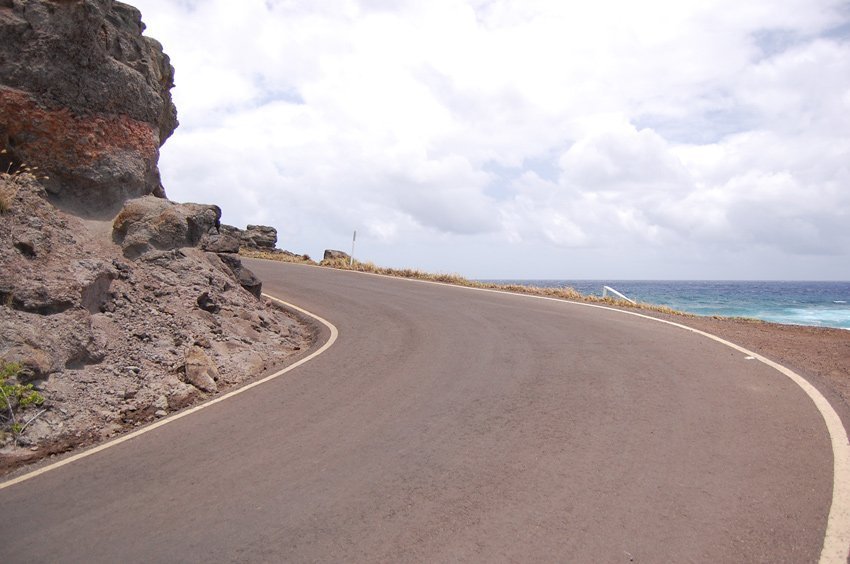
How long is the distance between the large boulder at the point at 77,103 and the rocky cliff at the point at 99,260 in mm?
24

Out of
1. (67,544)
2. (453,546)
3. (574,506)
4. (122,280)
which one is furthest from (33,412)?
(574,506)

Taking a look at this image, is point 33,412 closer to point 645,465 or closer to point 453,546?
point 453,546

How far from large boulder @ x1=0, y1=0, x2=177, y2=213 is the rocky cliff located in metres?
0.02

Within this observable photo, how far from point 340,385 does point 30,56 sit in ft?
29.6

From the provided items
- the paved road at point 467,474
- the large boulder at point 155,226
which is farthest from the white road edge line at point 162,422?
the large boulder at point 155,226

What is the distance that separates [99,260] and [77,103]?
13.9 ft

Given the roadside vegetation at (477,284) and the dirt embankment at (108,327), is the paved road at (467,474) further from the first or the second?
the roadside vegetation at (477,284)

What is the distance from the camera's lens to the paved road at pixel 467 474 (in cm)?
420

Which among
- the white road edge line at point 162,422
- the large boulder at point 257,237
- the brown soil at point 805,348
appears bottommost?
the white road edge line at point 162,422

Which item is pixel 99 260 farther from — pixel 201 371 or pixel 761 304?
pixel 761 304

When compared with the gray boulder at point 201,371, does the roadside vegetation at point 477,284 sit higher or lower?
higher

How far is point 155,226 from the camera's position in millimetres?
12289

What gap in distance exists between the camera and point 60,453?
6816 mm

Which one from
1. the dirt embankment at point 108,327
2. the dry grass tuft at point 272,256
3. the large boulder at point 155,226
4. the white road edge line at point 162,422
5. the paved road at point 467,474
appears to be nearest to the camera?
the paved road at point 467,474
